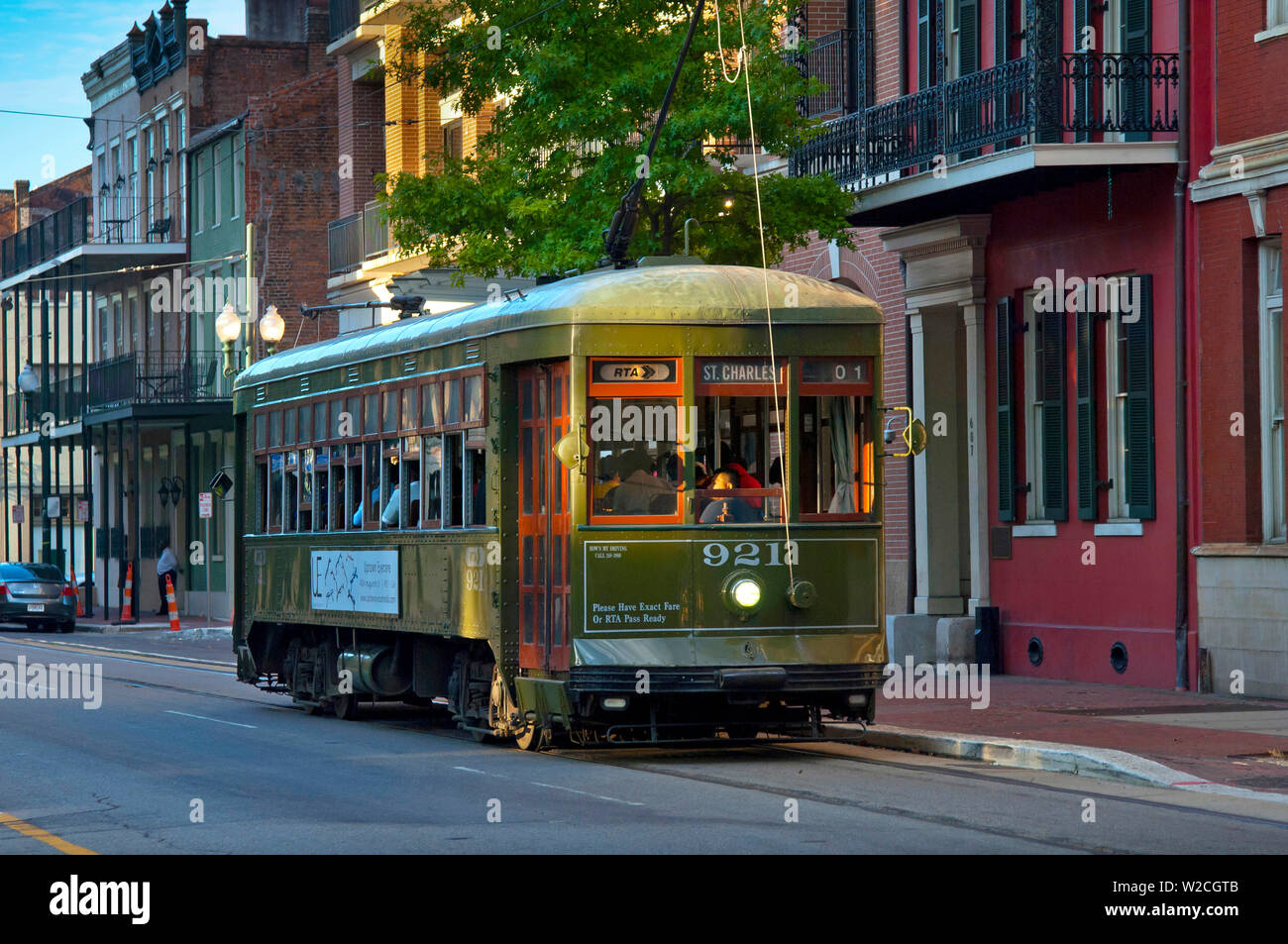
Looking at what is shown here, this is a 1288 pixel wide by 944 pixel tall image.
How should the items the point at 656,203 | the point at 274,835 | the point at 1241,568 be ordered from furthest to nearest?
the point at 656,203 < the point at 1241,568 < the point at 274,835

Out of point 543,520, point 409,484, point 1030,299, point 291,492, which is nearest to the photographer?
point 543,520

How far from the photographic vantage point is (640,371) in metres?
14.9

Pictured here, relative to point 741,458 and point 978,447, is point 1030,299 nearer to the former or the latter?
point 978,447

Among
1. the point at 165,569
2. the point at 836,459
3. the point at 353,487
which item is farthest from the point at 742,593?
the point at 165,569

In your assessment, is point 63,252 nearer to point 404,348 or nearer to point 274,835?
point 404,348

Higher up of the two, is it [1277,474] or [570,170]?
[570,170]

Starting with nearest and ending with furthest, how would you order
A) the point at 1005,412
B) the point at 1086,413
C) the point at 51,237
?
1. the point at 1086,413
2. the point at 1005,412
3. the point at 51,237

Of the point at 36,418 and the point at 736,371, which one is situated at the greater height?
the point at 36,418

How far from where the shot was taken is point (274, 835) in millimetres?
11125

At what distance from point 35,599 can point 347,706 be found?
2536cm

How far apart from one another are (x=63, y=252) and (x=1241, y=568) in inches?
1549

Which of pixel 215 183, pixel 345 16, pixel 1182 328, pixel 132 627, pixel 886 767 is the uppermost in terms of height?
pixel 345 16

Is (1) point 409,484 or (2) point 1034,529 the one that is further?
(2) point 1034,529
